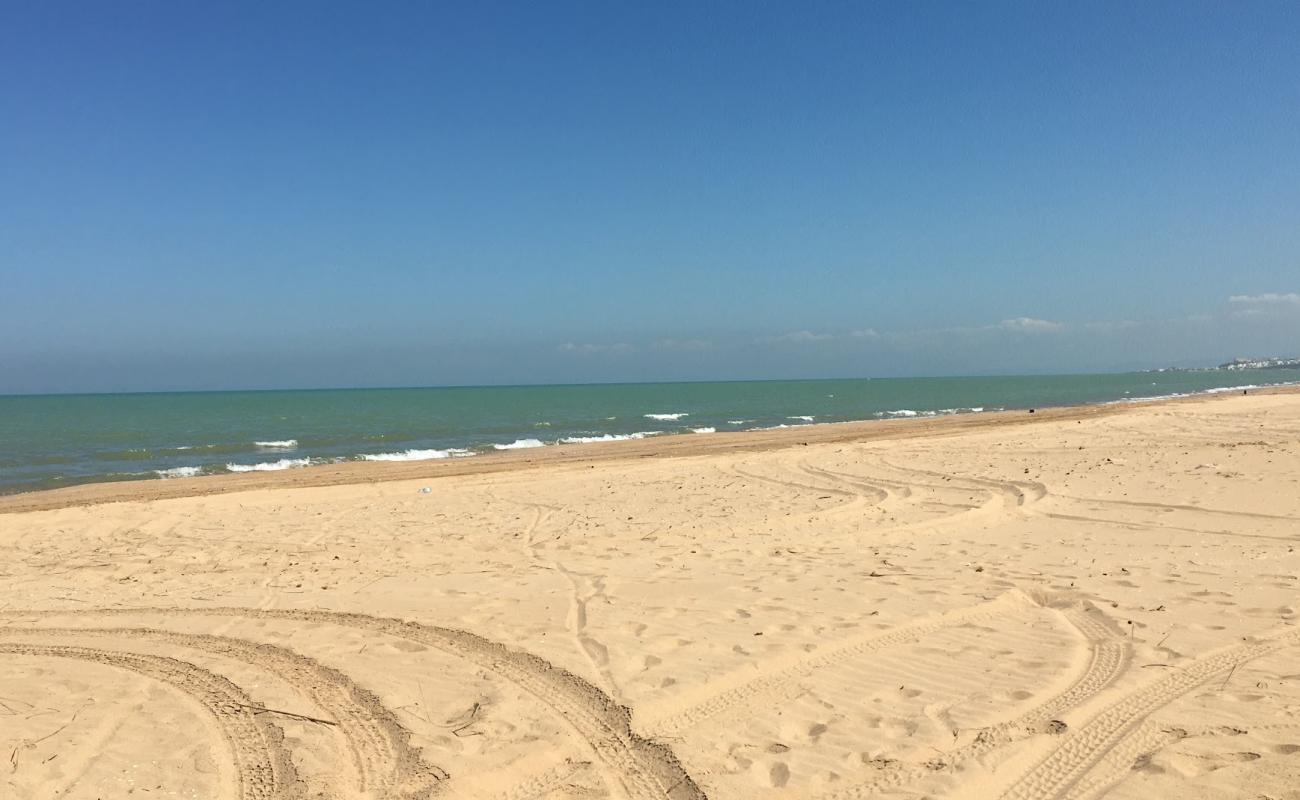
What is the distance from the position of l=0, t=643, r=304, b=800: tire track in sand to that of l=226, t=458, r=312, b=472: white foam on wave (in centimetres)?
1763

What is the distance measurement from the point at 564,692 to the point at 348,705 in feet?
4.07

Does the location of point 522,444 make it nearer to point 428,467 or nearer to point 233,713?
point 428,467

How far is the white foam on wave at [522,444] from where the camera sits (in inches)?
1085

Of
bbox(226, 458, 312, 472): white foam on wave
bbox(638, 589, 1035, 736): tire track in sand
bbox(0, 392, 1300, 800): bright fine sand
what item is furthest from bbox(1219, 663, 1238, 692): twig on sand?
bbox(226, 458, 312, 472): white foam on wave

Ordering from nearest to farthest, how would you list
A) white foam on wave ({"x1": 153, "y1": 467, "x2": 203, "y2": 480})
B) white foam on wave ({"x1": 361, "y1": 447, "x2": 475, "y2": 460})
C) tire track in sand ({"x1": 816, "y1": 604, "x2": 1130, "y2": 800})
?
tire track in sand ({"x1": 816, "y1": 604, "x2": 1130, "y2": 800}) → white foam on wave ({"x1": 153, "y1": 467, "x2": 203, "y2": 480}) → white foam on wave ({"x1": 361, "y1": 447, "x2": 475, "y2": 460})

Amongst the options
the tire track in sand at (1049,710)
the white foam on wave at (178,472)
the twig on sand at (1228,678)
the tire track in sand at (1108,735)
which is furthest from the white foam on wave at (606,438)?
the twig on sand at (1228,678)

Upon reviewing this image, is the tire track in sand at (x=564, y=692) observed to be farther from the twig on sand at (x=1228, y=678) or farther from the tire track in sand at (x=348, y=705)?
the twig on sand at (x=1228, y=678)

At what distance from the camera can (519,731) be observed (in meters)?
4.07

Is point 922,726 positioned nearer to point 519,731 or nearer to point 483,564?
point 519,731

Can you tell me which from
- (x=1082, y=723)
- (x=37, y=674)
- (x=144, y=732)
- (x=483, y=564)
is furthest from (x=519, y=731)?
(x=483, y=564)

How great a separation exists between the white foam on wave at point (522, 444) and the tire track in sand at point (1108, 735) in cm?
2384

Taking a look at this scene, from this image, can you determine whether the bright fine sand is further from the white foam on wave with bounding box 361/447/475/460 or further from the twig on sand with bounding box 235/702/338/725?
the white foam on wave with bounding box 361/447/475/460

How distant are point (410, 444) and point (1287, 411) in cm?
3190

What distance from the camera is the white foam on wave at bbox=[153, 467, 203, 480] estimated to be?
69.9 ft
